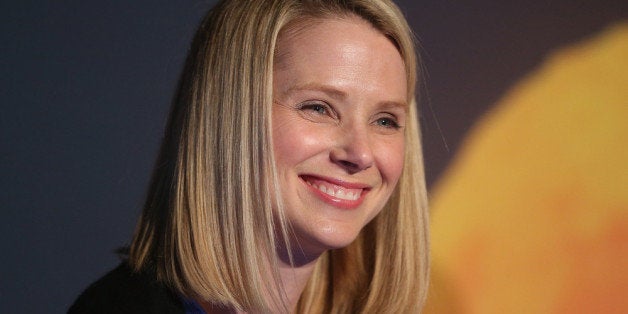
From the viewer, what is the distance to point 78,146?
4.80 ft

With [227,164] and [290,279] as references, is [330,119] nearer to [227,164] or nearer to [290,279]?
[227,164]

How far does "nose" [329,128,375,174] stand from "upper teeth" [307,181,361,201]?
0.14 feet

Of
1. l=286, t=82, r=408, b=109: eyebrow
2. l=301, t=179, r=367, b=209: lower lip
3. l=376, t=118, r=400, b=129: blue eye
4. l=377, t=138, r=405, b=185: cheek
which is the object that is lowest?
l=301, t=179, r=367, b=209: lower lip

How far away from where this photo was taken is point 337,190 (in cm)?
125

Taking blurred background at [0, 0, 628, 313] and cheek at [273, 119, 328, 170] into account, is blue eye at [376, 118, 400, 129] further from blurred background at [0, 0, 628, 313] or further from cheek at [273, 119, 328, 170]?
blurred background at [0, 0, 628, 313]

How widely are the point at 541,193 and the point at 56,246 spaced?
35.0 inches

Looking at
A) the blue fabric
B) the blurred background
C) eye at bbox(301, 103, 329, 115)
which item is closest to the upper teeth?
eye at bbox(301, 103, 329, 115)

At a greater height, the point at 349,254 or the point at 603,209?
the point at 603,209

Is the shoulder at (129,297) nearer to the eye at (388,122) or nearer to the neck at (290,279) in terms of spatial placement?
the neck at (290,279)

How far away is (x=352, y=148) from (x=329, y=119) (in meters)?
0.05

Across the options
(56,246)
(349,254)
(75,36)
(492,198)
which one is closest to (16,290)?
(56,246)

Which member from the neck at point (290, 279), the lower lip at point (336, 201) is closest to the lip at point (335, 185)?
the lower lip at point (336, 201)

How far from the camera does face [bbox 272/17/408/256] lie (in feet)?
3.91

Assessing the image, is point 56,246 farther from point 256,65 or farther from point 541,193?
point 541,193
